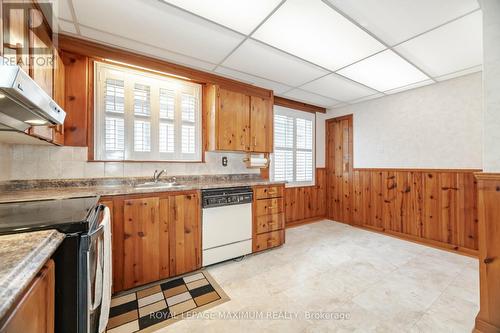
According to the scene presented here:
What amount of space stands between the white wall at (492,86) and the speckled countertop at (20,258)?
8.10ft

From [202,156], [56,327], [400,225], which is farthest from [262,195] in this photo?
[400,225]

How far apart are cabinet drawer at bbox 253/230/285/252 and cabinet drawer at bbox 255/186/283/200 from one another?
527mm

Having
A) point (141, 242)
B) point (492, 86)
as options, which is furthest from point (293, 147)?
point (141, 242)

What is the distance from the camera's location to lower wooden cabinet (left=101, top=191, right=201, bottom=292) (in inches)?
75.9

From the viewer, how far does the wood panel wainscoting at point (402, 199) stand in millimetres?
2896

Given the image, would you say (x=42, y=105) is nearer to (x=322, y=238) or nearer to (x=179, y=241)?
(x=179, y=241)

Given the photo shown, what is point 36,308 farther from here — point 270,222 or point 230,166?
point 230,166

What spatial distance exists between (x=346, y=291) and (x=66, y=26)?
3.62m

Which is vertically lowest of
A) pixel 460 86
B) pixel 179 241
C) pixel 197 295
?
pixel 197 295

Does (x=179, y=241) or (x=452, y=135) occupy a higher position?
(x=452, y=135)

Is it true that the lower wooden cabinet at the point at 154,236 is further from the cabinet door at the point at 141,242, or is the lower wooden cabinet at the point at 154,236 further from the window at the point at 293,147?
the window at the point at 293,147

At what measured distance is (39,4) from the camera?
60.6 inches

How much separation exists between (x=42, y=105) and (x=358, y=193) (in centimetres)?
454

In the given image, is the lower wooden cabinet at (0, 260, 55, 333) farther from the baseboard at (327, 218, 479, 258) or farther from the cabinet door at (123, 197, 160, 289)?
the baseboard at (327, 218, 479, 258)
